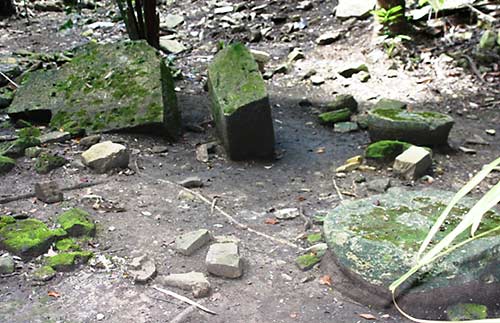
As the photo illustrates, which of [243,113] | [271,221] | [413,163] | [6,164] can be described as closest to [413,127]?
[413,163]

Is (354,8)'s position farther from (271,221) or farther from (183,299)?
(183,299)

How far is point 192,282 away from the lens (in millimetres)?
1942

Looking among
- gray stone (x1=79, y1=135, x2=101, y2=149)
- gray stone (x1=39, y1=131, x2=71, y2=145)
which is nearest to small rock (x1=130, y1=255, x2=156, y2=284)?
gray stone (x1=79, y1=135, x2=101, y2=149)

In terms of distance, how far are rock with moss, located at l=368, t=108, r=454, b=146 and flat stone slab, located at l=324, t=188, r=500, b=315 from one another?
3.81 ft

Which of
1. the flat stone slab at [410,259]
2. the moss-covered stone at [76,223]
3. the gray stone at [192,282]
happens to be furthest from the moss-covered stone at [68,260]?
the flat stone slab at [410,259]

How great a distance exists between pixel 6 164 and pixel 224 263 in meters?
1.55

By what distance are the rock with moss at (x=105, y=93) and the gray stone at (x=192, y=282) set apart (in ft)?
5.37

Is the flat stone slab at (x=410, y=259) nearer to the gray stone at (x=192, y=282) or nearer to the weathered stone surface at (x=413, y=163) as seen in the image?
the gray stone at (x=192, y=282)

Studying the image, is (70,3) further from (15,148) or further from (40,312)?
(40,312)

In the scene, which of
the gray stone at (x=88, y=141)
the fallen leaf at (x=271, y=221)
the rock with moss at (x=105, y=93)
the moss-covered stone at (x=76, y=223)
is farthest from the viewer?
the rock with moss at (x=105, y=93)

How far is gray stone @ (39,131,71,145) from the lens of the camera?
133 inches

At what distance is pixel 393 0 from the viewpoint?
17.3 ft

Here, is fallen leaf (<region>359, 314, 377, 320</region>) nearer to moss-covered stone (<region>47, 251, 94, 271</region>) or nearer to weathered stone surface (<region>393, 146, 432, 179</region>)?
moss-covered stone (<region>47, 251, 94, 271</region>)

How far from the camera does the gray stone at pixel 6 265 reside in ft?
6.55
